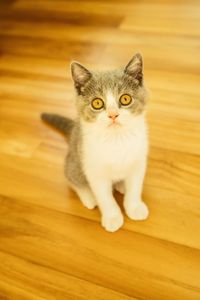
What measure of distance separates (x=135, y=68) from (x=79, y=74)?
0.58 ft

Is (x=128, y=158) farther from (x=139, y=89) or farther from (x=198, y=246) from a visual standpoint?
(x=198, y=246)

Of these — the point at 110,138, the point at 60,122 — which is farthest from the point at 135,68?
the point at 60,122

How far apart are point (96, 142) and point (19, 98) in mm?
962

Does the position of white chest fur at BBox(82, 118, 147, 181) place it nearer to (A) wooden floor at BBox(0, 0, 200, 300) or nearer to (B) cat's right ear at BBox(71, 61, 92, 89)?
(B) cat's right ear at BBox(71, 61, 92, 89)

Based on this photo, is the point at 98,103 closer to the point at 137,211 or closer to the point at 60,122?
the point at 137,211

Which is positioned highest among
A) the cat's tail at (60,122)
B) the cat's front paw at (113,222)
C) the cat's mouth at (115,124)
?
the cat's mouth at (115,124)

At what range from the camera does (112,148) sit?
3.84 feet

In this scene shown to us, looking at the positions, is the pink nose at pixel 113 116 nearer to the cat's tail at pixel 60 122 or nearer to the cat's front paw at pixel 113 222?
the cat's front paw at pixel 113 222

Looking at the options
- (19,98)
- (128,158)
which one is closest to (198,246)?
(128,158)

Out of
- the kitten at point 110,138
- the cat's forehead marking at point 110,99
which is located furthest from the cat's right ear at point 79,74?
the cat's forehead marking at point 110,99

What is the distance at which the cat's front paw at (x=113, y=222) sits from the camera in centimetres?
128

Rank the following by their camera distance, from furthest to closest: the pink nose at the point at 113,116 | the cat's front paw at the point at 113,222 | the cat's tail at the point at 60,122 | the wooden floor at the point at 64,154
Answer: the cat's tail at the point at 60,122 → the cat's front paw at the point at 113,222 → the wooden floor at the point at 64,154 → the pink nose at the point at 113,116

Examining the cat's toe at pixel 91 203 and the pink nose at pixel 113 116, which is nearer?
the pink nose at pixel 113 116

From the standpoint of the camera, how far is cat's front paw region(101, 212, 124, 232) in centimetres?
128
